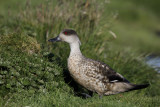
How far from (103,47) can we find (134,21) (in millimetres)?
14872

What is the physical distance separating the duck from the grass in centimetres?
22

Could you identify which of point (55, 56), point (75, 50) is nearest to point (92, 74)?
point (75, 50)

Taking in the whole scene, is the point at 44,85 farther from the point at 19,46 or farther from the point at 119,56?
the point at 119,56

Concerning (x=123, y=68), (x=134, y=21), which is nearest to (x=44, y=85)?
(x=123, y=68)

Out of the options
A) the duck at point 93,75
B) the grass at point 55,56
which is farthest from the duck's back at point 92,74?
the grass at point 55,56

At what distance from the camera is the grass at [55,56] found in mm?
5699

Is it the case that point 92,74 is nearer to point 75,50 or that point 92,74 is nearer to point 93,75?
point 93,75

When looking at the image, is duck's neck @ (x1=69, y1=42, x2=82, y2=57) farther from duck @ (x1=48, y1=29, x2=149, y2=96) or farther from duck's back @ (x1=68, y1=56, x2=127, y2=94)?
duck's back @ (x1=68, y1=56, x2=127, y2=94)

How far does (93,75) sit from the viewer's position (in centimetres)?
620

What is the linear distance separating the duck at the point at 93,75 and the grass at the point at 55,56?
22cm

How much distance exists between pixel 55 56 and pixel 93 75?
1.53 metres

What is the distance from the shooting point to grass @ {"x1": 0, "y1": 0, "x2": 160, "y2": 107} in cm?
570

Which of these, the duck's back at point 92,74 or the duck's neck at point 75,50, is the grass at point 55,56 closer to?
the duck's back at point 92,74

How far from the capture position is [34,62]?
6293mm
